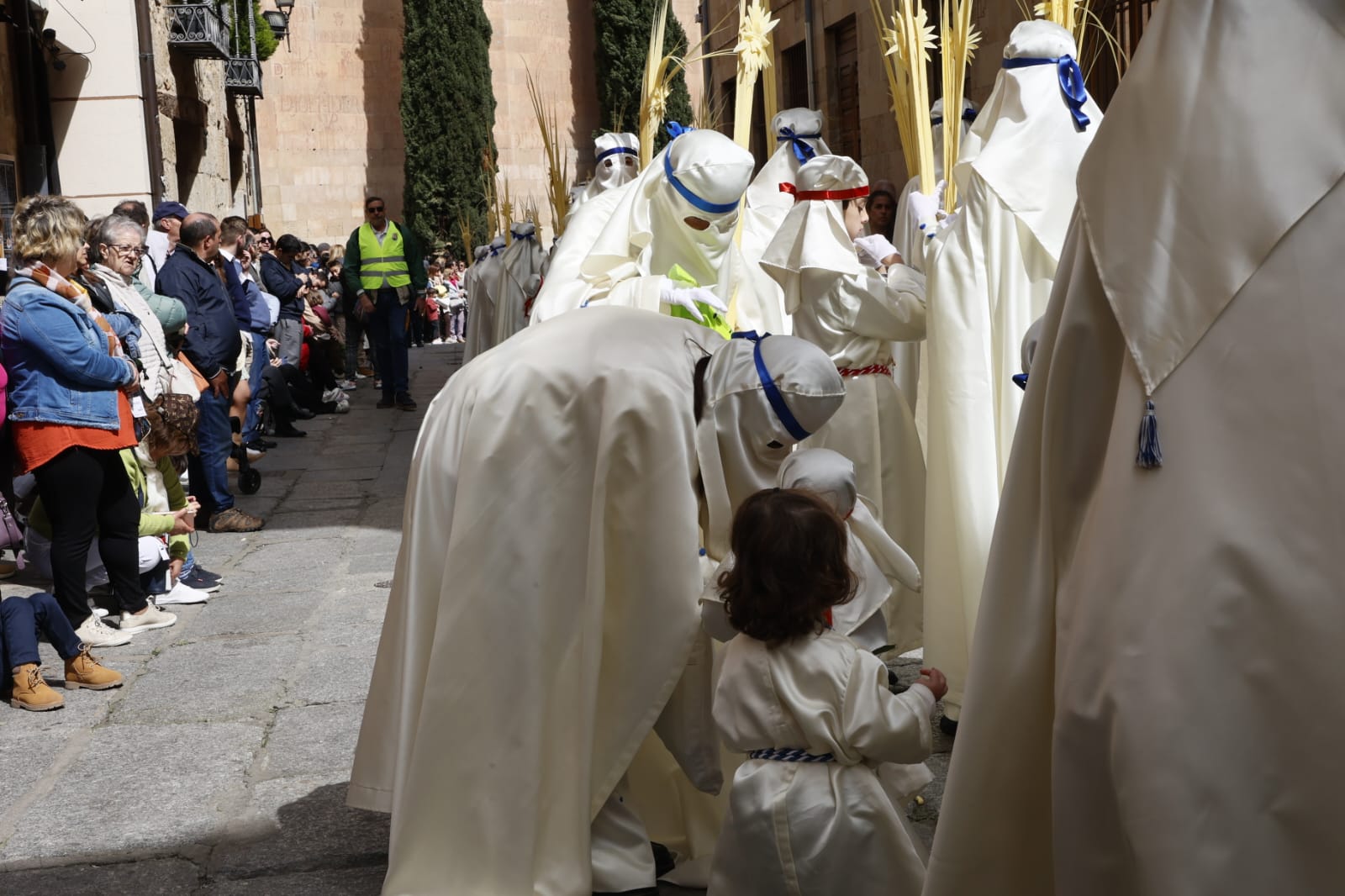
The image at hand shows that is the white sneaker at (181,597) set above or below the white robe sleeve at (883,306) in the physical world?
below

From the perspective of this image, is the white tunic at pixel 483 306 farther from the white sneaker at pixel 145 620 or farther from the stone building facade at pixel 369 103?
the stone building facade at pixel 369 103

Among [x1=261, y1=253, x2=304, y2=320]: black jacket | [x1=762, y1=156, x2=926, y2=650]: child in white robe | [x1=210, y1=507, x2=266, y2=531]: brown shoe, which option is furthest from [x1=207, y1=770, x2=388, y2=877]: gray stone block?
[x1=261, y1=253, x2=304, y2=320]: black jacket

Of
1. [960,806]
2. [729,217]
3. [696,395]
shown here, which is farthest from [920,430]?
[960,806]

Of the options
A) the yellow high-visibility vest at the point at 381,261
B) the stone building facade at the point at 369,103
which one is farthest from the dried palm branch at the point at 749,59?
the stone building facade at the point at 369,103

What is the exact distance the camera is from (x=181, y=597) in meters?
7.40

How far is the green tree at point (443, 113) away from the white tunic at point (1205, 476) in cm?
2841

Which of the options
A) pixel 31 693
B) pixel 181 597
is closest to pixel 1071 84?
pixel 31 693

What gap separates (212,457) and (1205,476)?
28.1 feet

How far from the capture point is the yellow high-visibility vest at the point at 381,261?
14305mm

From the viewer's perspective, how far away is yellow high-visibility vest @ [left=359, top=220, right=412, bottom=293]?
1430 cm

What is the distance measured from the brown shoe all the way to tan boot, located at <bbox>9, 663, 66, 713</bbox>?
3.82 m

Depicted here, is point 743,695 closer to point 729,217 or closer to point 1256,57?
point 1256,57

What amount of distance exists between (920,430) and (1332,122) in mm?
4966

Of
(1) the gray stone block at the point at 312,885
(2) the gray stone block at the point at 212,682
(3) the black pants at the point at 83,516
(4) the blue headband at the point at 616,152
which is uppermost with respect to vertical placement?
(4) the blue headband at the point at 616,152
